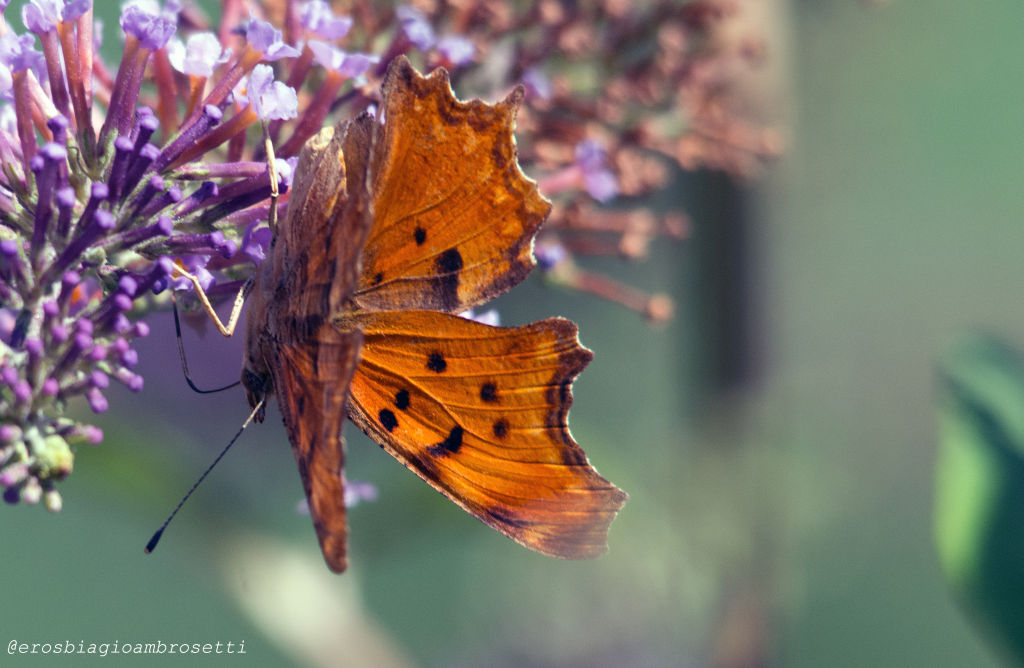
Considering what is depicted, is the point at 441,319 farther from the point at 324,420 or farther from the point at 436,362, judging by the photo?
the point at 324,420

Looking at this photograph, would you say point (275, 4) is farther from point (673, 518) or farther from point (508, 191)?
point (673, 518)

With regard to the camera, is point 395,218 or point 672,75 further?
point 672,75

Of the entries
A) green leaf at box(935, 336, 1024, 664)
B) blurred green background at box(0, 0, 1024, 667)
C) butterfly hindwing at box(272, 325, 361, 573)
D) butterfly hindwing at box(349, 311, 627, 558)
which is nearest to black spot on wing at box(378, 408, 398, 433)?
butterfly hindwing at box(349, 311, 627, 558)

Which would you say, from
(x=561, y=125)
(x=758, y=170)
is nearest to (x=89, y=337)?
(x=561, y=125)

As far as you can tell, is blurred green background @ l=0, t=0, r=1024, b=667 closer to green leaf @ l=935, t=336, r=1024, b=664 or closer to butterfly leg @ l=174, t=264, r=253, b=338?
green leaf @ l=935, t=336, r=1024, b=664

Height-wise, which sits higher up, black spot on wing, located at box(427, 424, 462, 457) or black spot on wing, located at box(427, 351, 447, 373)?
black spot on wing, located at box(427, 351, 447, 373)

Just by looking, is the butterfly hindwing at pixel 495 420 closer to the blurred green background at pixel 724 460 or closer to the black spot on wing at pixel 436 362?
the black spot on wing at pixel 436 362
